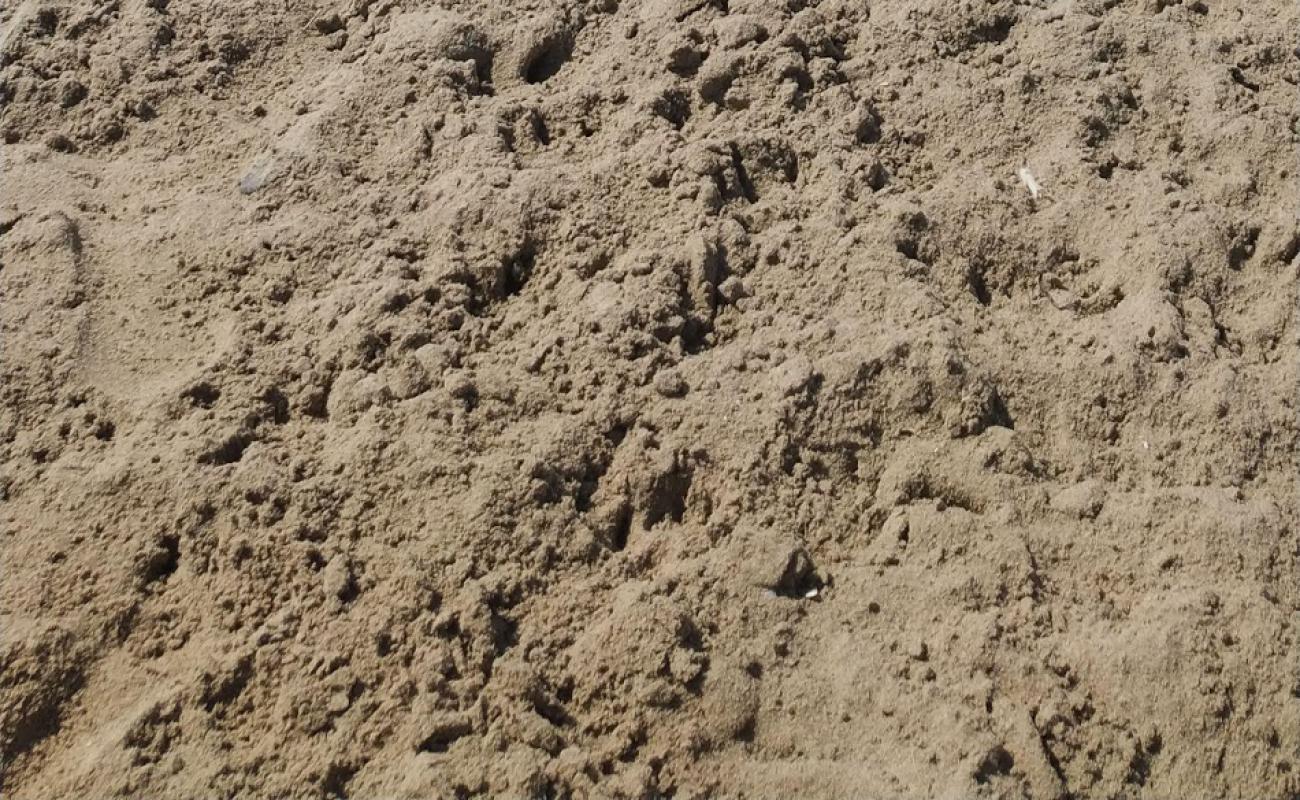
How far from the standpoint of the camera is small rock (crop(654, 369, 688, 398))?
2121mm

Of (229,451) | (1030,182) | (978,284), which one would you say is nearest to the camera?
(229,451)

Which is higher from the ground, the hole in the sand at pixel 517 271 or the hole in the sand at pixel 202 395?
the hole in the sand at pixel 202 395

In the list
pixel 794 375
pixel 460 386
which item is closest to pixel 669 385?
pixel 794 375

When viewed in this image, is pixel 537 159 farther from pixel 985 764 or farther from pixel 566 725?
pixel 985 764

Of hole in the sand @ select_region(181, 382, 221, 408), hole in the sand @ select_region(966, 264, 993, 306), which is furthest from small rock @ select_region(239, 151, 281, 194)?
hole in the sand @ select_region(966, 264, 993, 306)

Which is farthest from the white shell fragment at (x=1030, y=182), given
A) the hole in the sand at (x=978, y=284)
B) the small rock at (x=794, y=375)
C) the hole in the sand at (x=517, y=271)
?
the hole in the sand at (x=517, y=271)

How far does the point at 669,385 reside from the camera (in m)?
2.12

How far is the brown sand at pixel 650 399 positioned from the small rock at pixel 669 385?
1cm

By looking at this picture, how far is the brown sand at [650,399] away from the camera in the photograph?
5.93ft

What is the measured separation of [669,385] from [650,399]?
0.13 feet

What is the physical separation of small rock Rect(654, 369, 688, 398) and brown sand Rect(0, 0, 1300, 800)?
1 centimetres

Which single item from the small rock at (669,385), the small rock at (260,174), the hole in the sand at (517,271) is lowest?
the small rock at (669,385)

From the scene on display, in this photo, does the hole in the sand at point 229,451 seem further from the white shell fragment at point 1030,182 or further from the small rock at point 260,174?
the white shell fragment at point 1030,182

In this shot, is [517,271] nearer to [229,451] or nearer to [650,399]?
[650,399]
